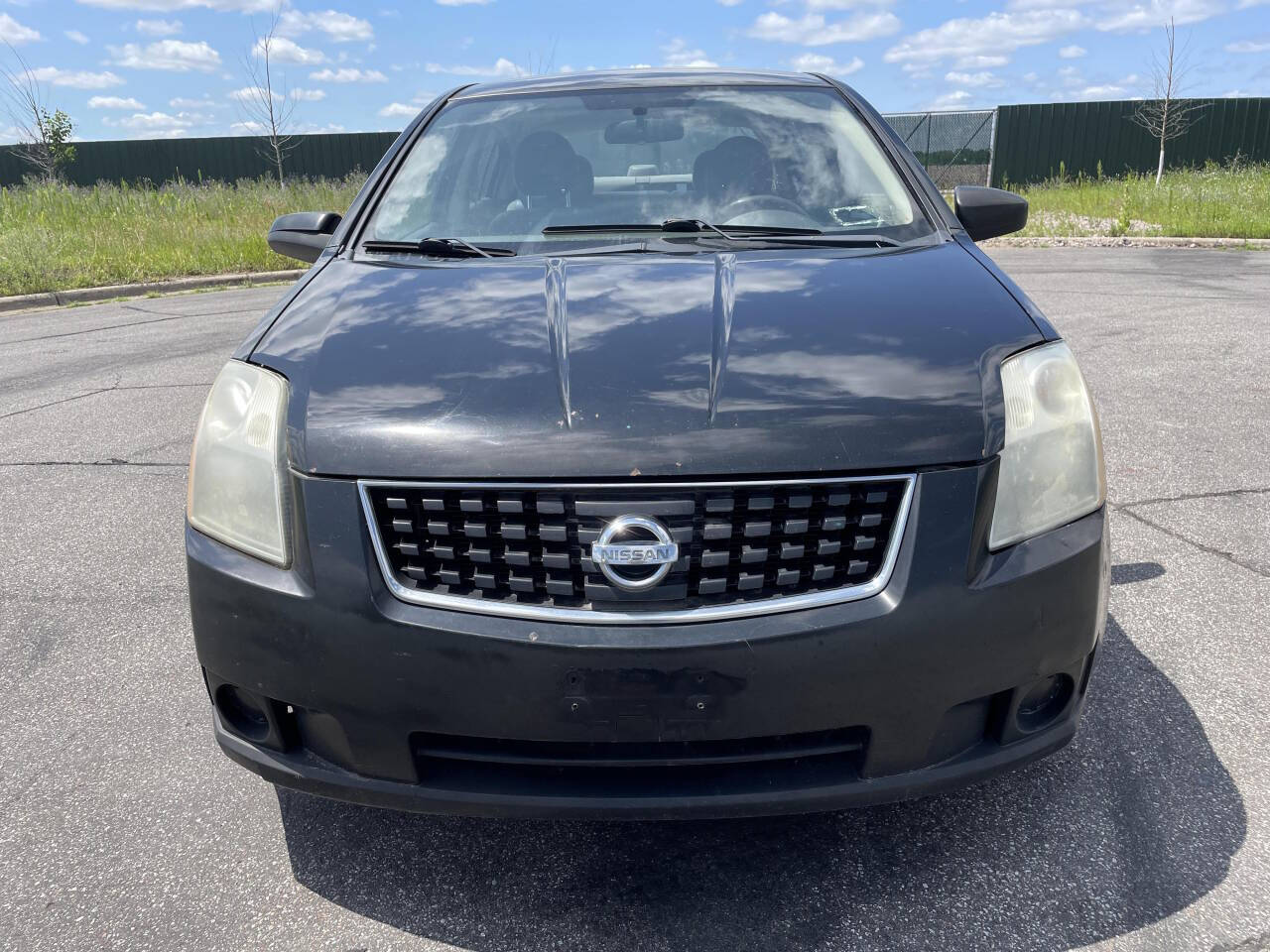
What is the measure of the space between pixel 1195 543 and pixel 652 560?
289 cm

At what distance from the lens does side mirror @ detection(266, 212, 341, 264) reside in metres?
3.30

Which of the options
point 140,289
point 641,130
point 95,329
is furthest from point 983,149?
point 641,130

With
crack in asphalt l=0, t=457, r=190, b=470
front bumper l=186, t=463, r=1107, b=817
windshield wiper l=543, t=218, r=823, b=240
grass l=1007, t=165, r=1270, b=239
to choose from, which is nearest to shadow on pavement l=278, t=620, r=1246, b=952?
front bumper l=186, t=463, r=1107, b=817

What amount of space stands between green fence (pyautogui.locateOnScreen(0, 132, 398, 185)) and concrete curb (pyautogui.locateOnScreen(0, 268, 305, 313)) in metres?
20.5

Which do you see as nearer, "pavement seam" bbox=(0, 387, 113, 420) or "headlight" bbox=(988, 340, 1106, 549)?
"headlight" bbox=(988, 340, 1106, 549)

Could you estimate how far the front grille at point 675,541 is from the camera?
1.72 meters

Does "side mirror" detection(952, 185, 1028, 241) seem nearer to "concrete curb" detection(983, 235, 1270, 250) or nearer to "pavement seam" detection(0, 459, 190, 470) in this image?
"pavement seam" detection(0, 459, 190, 470)

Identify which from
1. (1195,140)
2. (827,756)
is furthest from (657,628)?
(1195,140)

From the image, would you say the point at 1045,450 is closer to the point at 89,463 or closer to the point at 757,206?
the point at 757,206

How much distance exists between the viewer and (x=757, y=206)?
2.95 m

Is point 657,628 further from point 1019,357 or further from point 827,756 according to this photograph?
A: point 1019,357

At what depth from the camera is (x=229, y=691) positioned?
6.42ft

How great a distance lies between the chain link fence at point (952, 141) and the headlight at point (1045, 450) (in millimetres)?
30254

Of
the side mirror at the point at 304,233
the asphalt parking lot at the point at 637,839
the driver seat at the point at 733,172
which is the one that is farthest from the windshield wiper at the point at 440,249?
the asphalt parking lot at the point at 637,839
